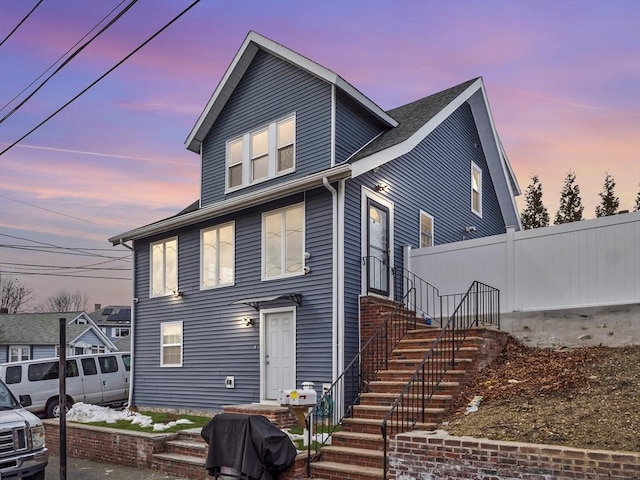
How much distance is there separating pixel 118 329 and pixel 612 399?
56690 millimetres

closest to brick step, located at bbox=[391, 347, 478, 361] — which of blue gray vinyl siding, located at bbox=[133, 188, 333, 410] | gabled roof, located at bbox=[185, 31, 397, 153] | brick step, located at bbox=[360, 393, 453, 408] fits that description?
brick step, located at bbox=[360, 393, 453, 408]

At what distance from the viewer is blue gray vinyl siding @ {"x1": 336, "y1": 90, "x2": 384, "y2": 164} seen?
13.3 m

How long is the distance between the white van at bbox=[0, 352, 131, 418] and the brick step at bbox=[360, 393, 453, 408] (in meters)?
10.2

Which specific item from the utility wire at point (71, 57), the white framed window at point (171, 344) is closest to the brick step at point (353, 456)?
the utility wire at point (71, 57)

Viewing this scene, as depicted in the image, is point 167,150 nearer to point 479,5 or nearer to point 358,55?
point 358,55

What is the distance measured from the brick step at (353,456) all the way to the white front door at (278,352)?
3611 mm

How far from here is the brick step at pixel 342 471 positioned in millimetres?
8172

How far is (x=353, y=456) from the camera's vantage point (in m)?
8.73

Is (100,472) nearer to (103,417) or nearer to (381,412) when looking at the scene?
(103,417)

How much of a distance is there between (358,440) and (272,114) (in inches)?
335

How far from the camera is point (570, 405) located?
25.9ft

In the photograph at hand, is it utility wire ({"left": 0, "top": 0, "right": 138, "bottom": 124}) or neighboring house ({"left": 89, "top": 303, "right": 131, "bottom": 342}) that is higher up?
utility wire ({"left": 0, "top": 0, "right": 138, "bottom": 124})

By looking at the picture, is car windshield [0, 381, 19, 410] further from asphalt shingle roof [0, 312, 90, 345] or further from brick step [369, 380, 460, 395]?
asphalt shingle roof [0, 312, 90, 345]

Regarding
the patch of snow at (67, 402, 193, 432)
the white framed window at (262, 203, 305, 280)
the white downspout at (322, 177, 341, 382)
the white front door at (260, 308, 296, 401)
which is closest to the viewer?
the white downspout at (322, 177, 341, 382)
